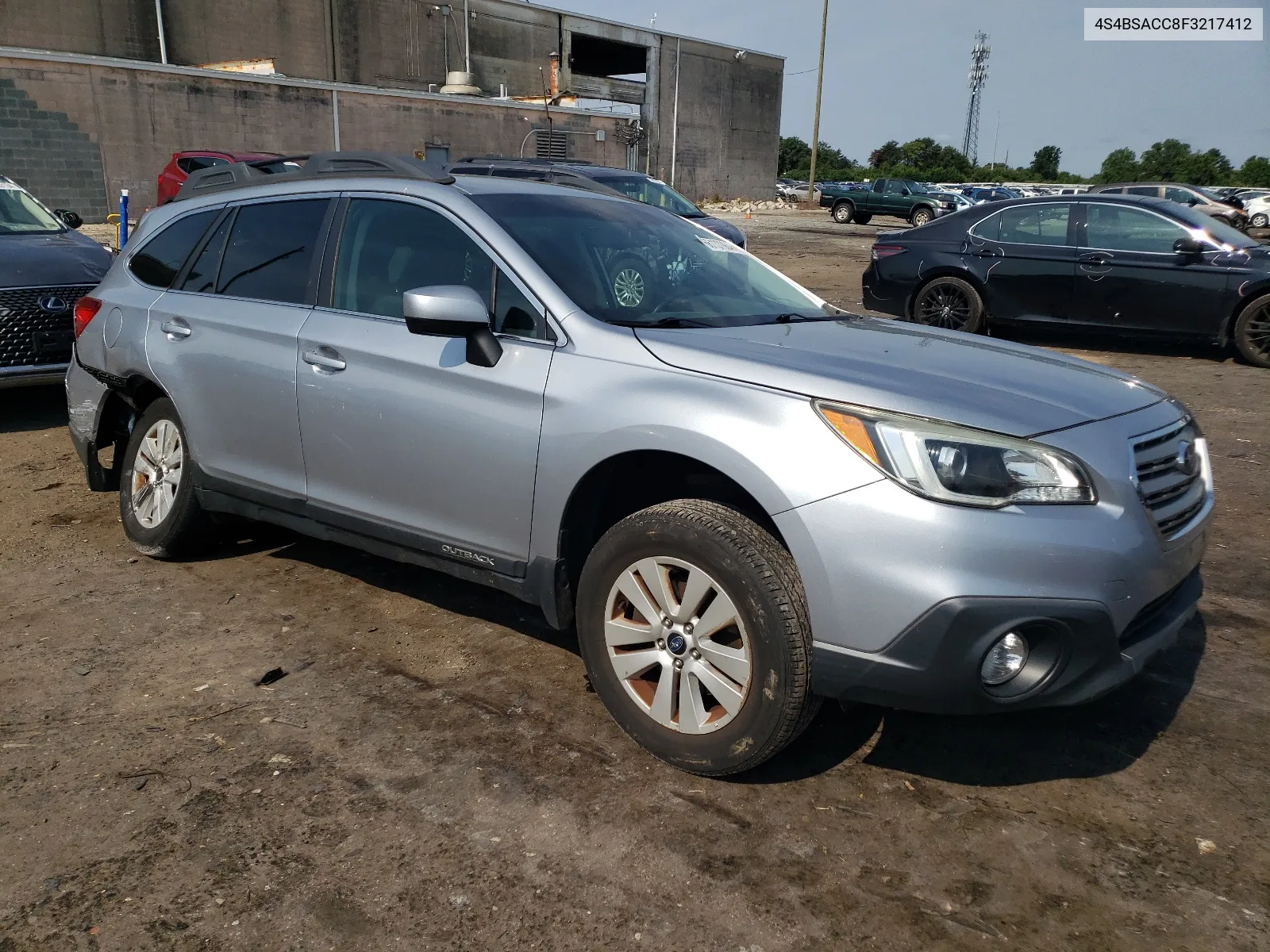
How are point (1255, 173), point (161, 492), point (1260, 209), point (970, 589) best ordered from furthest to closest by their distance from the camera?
point (1255, 173)
point (1260, 209)
point (161, 492)
point (970, 589)

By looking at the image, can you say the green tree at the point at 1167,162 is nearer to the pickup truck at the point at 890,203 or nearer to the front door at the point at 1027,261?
the pickup truck at the point at 890,203

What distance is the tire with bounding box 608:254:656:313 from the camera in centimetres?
358

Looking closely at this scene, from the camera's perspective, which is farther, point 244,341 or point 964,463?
point 244,341

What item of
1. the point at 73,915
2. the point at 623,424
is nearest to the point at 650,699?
the point at 623,424

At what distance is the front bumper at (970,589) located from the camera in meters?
2.61

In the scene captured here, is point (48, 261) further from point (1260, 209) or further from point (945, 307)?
point (1260, 209)

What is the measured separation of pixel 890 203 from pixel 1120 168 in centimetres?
6431

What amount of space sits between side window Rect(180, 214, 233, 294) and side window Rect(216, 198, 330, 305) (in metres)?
0.04

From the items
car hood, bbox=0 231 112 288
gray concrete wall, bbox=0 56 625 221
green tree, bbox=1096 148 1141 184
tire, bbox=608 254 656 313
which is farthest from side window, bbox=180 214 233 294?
green tree, bbox=1096 148 1141 184

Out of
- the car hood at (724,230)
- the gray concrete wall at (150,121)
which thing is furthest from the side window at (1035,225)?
the gray concrete wall at (150,121)

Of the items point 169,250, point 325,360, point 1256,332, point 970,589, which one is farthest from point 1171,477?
point 1256,332

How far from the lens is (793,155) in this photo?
356 ft

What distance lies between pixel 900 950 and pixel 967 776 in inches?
33.8

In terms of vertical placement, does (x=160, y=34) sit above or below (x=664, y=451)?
above
